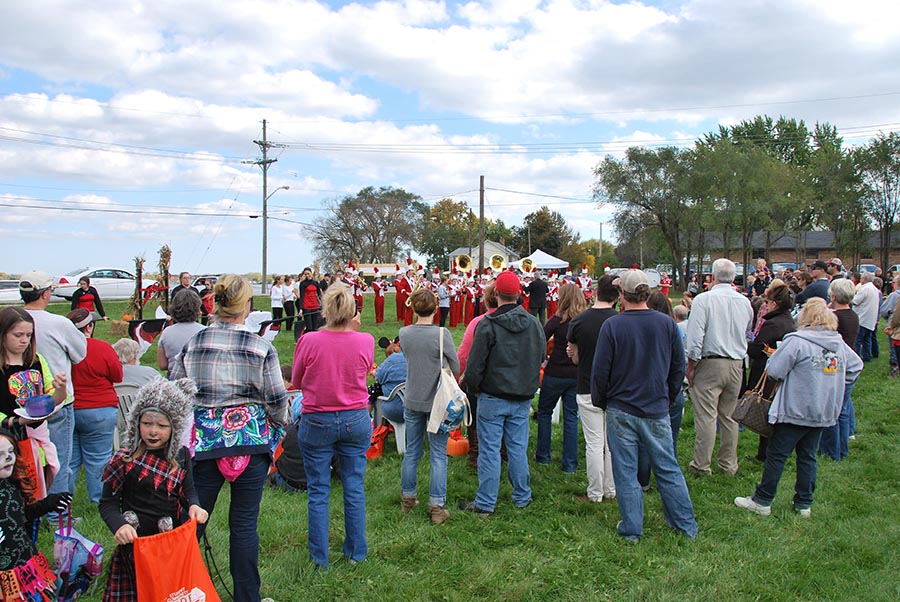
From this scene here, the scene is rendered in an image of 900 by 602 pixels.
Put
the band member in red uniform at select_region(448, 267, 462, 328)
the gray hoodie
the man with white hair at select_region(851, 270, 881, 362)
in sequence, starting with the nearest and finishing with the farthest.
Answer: the gray hoodie → the man with white hair at select_region(851, 270, 881, 362) → the band member in red uniform at select_region(448, 267, 462, 328)

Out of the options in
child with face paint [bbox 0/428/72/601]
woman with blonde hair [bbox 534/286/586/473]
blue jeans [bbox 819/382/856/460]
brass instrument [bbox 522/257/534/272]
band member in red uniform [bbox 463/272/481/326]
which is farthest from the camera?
brass instrument [bbox 522/257/534/272]

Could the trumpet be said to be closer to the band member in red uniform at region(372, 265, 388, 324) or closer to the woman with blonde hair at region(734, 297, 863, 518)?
the band member in red uniform at region(372, 265, 388, 324)

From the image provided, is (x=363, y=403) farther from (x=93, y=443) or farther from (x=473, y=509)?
(x=93, y=443)

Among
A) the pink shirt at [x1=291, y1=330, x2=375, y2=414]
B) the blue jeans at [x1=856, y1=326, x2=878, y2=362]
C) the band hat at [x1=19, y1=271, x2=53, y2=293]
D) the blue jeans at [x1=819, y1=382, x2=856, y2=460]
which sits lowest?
the blue jeans at [x1=819, y1=382, x2=856, y2=460]

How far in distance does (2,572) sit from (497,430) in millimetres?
2973

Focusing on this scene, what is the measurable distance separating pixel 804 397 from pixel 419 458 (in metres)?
2.75

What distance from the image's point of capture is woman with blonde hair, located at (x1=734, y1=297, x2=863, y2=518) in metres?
4.41

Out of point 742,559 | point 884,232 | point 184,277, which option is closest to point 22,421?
point 742,559

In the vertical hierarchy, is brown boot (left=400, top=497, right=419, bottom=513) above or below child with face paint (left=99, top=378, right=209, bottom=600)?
below

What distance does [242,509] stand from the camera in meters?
3.17

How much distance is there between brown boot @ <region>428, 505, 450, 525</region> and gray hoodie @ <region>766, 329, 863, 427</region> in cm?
243

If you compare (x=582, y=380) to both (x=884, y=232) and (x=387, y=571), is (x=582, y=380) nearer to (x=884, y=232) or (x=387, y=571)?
(x=387, y=571)

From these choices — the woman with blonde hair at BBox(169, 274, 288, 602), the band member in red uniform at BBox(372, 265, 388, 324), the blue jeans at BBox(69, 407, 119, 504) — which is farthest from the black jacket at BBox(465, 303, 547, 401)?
the band member in red uniform at BBox(372, 265, 388, 324)

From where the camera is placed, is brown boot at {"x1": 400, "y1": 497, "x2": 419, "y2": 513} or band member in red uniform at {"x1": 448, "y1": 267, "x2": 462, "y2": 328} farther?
band member in red uniform at {"x1": 448, "y1": 267, "x2": 462, "y2": 328}
